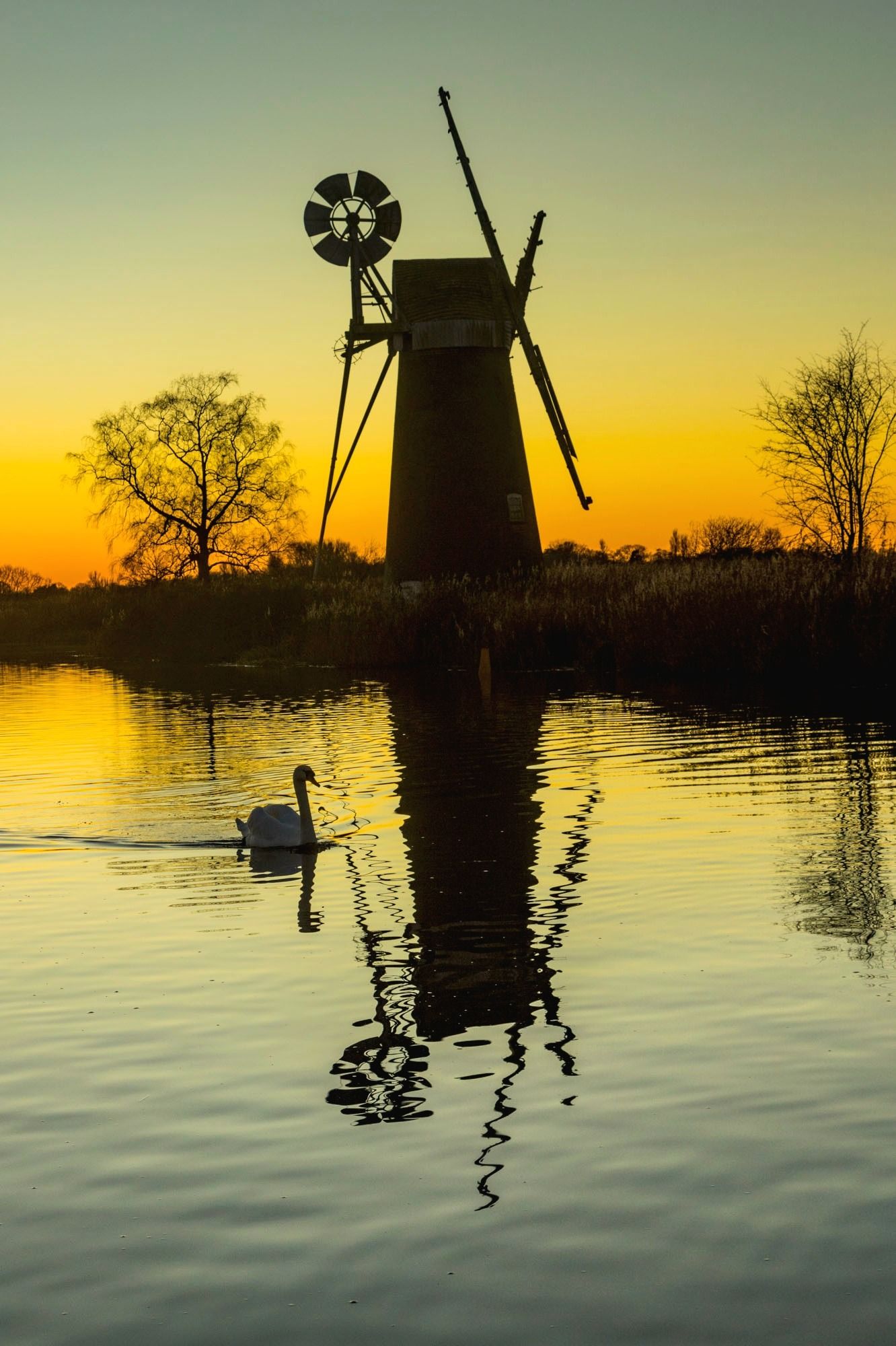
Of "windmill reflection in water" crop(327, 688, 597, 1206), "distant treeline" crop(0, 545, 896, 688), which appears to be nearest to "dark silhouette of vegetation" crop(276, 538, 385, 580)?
"distant treeline" crop(0, 545, 896, 688)

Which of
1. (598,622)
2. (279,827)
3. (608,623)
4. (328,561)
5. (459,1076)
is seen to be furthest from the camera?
(328,561)

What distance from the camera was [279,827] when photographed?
1110cm

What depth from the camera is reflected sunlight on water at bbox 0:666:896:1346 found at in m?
3.81

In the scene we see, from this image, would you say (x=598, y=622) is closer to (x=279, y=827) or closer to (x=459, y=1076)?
(x=279, y=827)

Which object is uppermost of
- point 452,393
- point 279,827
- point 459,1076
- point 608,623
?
point 452,393

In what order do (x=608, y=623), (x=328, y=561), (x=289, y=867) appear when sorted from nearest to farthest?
1. (x=289, y=867)
2. (x=608, y=623)
3. (x=328, y=561)

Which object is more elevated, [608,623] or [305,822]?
[608,623]

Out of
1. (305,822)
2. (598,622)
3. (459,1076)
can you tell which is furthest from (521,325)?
(459,1076)

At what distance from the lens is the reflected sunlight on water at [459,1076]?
3.81 m

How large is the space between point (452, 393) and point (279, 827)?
24845 millimetres

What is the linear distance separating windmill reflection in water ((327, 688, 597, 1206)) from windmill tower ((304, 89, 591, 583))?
19405 millimetres

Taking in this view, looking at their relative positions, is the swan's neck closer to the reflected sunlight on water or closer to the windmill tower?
the reflected sunlight on water

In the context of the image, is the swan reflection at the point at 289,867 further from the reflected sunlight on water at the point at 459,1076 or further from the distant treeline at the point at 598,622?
the distant treeline at the point at 598,622

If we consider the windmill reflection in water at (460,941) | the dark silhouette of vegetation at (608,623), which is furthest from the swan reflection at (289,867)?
the dark silhouette of vegetation at (608,623)
